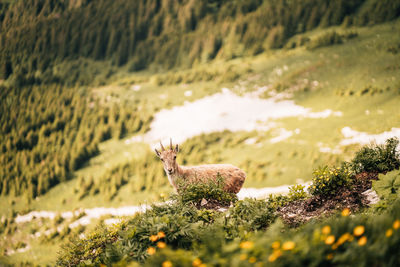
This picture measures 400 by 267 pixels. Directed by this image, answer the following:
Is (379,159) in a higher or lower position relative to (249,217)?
higher

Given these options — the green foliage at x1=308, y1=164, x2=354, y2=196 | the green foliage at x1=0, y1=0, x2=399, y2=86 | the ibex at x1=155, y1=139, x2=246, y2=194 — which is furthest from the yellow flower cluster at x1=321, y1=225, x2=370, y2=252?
the green foliage at x1=0, y1=0, x2=399, y2=86

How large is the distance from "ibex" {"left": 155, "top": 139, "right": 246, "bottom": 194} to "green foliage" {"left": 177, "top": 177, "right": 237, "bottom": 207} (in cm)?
143

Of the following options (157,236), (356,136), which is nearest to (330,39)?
(356,136)

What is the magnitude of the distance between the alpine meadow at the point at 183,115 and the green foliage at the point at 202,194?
39 millimetres

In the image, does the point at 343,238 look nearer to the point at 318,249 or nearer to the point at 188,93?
the point at 318,249

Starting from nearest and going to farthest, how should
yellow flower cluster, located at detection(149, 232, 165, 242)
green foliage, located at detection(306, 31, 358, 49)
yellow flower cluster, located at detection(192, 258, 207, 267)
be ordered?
1. yellow flower cluster, located at detection(192, 258, 207, 267)
2. yellow flower cluster, located at detection(149, 232, 165, 242)
3. green foliage, located at detection(306, 31, 358, 49)

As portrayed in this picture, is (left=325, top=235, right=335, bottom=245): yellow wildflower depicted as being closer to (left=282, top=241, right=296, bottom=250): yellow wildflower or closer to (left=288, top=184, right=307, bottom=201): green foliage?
(left=282, top=241, right=296, bottom=250): yellow wildflower

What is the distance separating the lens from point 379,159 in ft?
25.9

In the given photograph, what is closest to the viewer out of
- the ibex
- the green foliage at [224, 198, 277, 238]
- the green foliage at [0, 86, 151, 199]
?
the green foliage at [224, 198, 277, 238]

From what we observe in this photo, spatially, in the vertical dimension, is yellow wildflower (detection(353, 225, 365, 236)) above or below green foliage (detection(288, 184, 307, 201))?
above

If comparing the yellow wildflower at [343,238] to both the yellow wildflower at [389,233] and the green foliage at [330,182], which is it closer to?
the yellow wildflower at [389,233]

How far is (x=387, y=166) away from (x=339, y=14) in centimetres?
3316

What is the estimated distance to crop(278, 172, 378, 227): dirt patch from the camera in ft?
22.1

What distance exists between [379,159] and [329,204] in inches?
77.4
